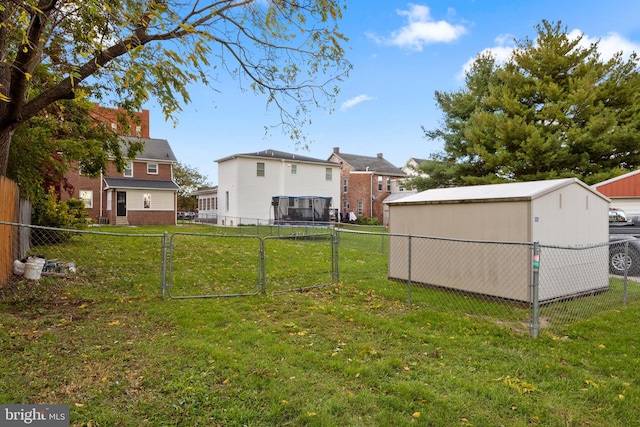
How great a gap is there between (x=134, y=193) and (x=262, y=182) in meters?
9.40

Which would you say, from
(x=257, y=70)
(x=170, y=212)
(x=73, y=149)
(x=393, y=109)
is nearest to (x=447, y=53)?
(x=393, y=109)

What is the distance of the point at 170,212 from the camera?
28.3 meters

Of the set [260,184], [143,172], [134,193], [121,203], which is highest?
[143,172]

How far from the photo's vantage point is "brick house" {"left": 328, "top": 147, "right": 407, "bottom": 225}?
131 ft

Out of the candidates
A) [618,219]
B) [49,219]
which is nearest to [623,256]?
[618,219]

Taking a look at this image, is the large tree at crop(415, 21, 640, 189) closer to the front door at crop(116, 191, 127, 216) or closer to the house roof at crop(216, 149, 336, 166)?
the house roof at crop(216, 149, 336, 166)

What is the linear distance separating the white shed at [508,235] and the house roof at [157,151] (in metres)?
25.5

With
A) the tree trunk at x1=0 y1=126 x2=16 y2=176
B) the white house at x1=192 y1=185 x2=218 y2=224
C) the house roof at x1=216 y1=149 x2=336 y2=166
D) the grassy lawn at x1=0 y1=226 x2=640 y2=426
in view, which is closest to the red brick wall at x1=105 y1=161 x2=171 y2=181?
the house roof at x1=216 y1=149 x2=336 y2=166

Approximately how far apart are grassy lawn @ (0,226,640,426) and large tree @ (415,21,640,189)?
49.7 feet

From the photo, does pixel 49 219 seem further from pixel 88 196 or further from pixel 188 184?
pixel 188 184

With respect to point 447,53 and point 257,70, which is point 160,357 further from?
point 447,53

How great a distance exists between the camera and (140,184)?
27266 mm

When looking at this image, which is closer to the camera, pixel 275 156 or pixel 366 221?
pixel 275 156

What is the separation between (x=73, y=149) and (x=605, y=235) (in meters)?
12.2
